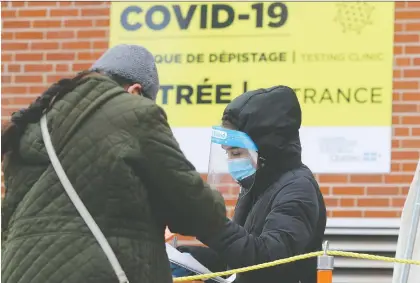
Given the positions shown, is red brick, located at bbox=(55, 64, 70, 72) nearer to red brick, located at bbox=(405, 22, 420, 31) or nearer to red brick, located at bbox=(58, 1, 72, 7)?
red brick, located at bbox=(58, 1, 72, 7)

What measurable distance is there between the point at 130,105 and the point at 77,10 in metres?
4.12

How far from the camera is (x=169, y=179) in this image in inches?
115

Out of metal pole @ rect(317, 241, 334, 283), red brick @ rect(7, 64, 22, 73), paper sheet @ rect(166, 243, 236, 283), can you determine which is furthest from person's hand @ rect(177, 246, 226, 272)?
red brick @ rect(7, 64, 22, 73)

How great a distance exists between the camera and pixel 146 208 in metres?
2.95

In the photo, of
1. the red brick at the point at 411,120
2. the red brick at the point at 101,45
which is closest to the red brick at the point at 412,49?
the red brick at the point at 411,120

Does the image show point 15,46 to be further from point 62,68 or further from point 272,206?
point 272,206

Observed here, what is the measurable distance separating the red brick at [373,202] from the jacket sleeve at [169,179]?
11.4 feet

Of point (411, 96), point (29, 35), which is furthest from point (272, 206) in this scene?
point (29, 35)

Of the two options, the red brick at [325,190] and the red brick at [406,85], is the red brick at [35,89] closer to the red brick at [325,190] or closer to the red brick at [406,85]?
the red brick at [325,190]

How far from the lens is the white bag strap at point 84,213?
2.87 meters

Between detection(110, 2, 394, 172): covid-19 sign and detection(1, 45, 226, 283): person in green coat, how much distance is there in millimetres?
3528

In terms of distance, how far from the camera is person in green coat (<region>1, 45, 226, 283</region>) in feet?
9.49

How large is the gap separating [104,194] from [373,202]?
372 cm

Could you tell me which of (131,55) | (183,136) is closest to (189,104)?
(183,136)
